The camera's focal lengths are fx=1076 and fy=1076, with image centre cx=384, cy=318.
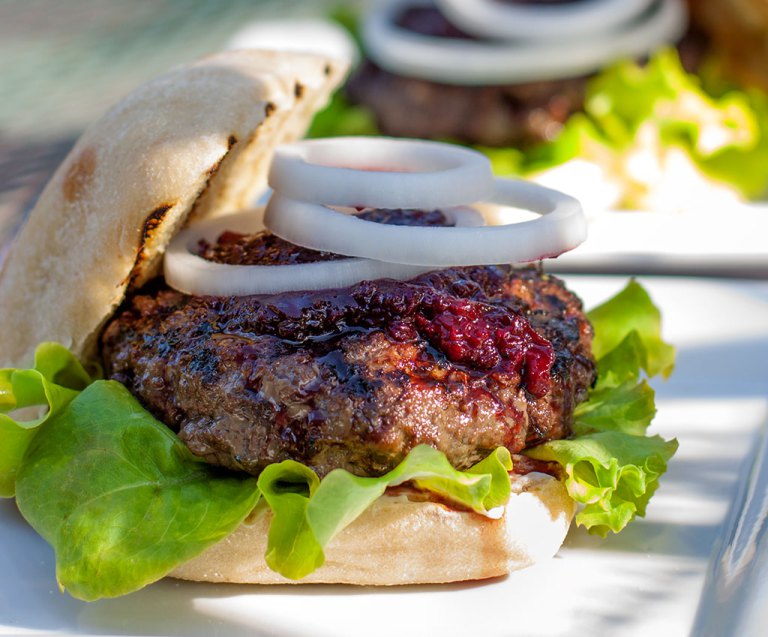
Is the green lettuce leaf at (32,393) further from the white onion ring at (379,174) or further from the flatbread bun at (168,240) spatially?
the white onion ring at (379,174)

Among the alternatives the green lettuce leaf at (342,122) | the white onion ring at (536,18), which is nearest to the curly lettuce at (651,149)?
the white onion ring at (536,18)

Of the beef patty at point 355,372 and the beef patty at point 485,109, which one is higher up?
the beef patty at point 485,109

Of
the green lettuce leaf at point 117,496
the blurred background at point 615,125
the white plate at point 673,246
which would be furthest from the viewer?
the blurred background at point 615,125

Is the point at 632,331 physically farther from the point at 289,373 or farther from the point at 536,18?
the point at 536,18

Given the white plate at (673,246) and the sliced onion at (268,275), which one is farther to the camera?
the white plate at (673,246)

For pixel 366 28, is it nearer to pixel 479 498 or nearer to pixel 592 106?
pixel 592 106

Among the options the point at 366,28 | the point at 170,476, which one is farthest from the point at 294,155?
the point at 366,28

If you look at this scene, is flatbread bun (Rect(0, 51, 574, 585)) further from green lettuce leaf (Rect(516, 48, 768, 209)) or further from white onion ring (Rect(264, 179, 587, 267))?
green lettuce leaf (Rect(516, 48, 768, 209))
